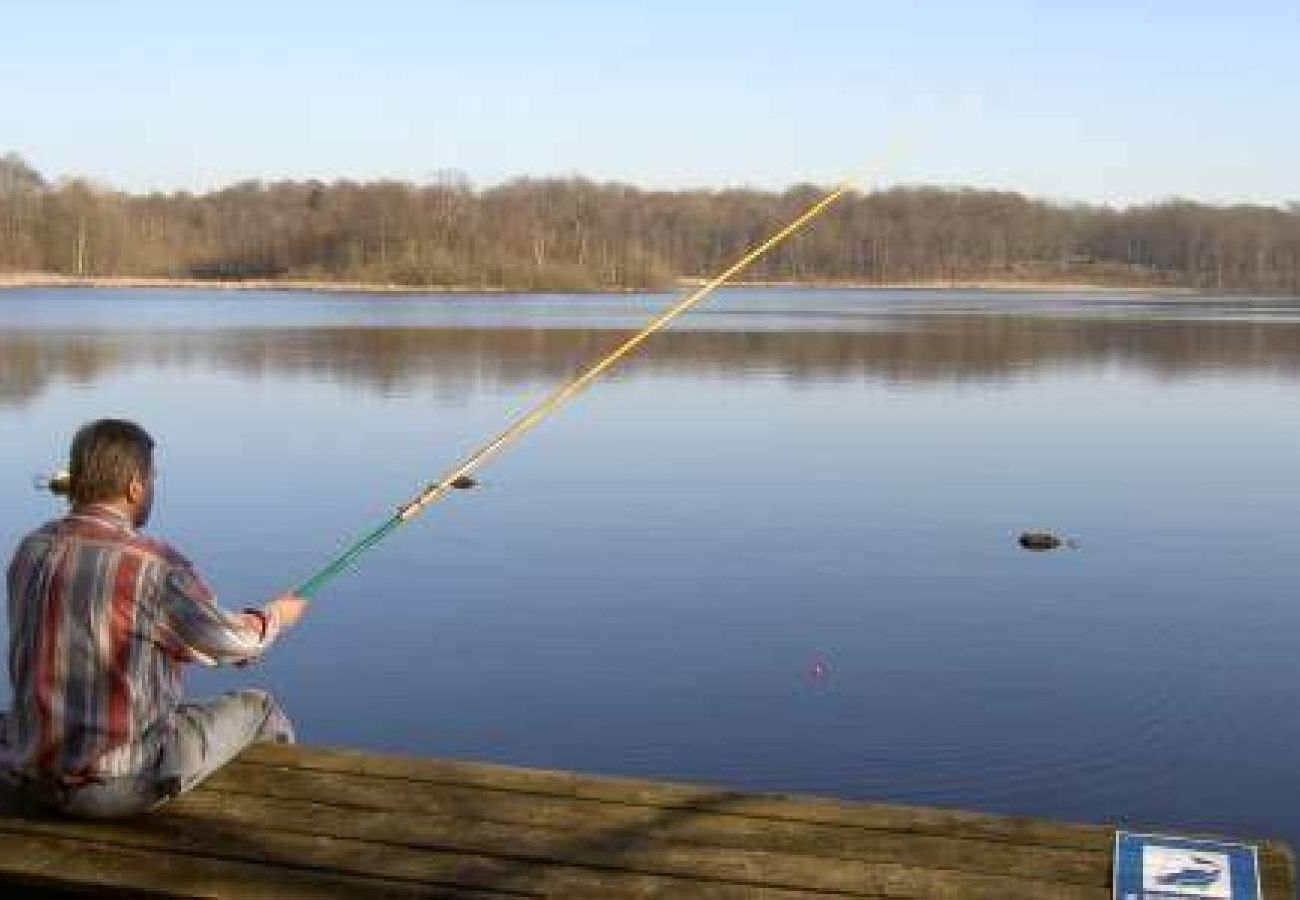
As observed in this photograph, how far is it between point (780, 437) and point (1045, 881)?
16864mm

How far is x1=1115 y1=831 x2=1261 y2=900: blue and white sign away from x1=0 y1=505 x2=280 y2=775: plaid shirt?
2149mm

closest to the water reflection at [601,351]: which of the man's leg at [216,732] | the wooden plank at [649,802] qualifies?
the man's leg at [216,732]

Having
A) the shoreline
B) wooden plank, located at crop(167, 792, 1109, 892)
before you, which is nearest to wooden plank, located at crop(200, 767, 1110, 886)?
wooden plank, located at crop(167, 792, 1109, 892)

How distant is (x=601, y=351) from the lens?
3622 centimetres

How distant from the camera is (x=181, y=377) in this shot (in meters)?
28.0

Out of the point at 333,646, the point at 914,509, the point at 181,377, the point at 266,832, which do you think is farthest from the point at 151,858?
the point at 181,377

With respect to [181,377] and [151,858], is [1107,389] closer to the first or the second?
[181,377]

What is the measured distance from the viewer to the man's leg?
3947 millimetres

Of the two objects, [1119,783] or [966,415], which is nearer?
[1119,783]

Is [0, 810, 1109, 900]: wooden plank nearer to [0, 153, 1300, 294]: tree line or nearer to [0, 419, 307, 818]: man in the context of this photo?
[0, 419, 307, 818]: man

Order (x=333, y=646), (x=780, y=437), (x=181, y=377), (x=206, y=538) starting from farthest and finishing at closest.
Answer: (x=181, y=377) < (x=780, y=437) < (x=206, y=538) < (x=333, y=646)

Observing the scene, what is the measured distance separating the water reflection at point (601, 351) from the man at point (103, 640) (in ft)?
67.2

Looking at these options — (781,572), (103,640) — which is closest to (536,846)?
(103,640)

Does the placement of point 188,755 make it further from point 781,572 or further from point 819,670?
point 781,572
